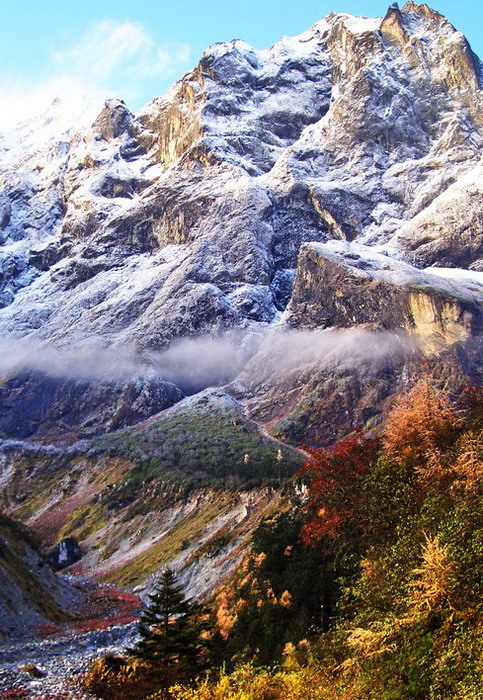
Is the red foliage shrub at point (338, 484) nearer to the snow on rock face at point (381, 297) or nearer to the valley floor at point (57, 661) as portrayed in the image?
the valley floor at point (57, 661)

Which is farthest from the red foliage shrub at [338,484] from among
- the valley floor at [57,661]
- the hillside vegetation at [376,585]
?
the valley floor at [57,661]

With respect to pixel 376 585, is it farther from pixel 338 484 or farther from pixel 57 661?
pixel 57 661

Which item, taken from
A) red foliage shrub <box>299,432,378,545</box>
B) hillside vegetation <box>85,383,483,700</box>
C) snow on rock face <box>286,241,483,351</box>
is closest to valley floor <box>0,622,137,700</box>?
hillside vegetation <box>85,383,483,700</box>

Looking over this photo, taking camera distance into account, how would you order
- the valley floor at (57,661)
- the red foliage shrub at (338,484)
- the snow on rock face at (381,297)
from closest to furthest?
the red foliage shrub at (338,484)
the valley floor at (57,661)
the snow on rock face at (381,297)

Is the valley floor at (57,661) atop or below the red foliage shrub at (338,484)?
below

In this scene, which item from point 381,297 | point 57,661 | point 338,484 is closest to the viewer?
point 338,484

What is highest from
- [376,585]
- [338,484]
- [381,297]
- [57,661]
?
[381,297]

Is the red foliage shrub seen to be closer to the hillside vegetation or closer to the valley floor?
the hillside vegetation

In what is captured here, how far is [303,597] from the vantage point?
36406 millimetres

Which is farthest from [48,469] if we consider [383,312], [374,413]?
[383,312]

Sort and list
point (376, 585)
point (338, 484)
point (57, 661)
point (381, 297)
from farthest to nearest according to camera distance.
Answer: point (381, 297)
point (57, 661)
point (338, 484)
point (376, 585)

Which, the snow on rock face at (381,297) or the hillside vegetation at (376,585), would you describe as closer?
the hillside vegetation at (376,585)

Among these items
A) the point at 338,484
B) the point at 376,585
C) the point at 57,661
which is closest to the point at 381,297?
the point at 338,484

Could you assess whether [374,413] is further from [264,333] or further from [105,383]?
[105,383]
